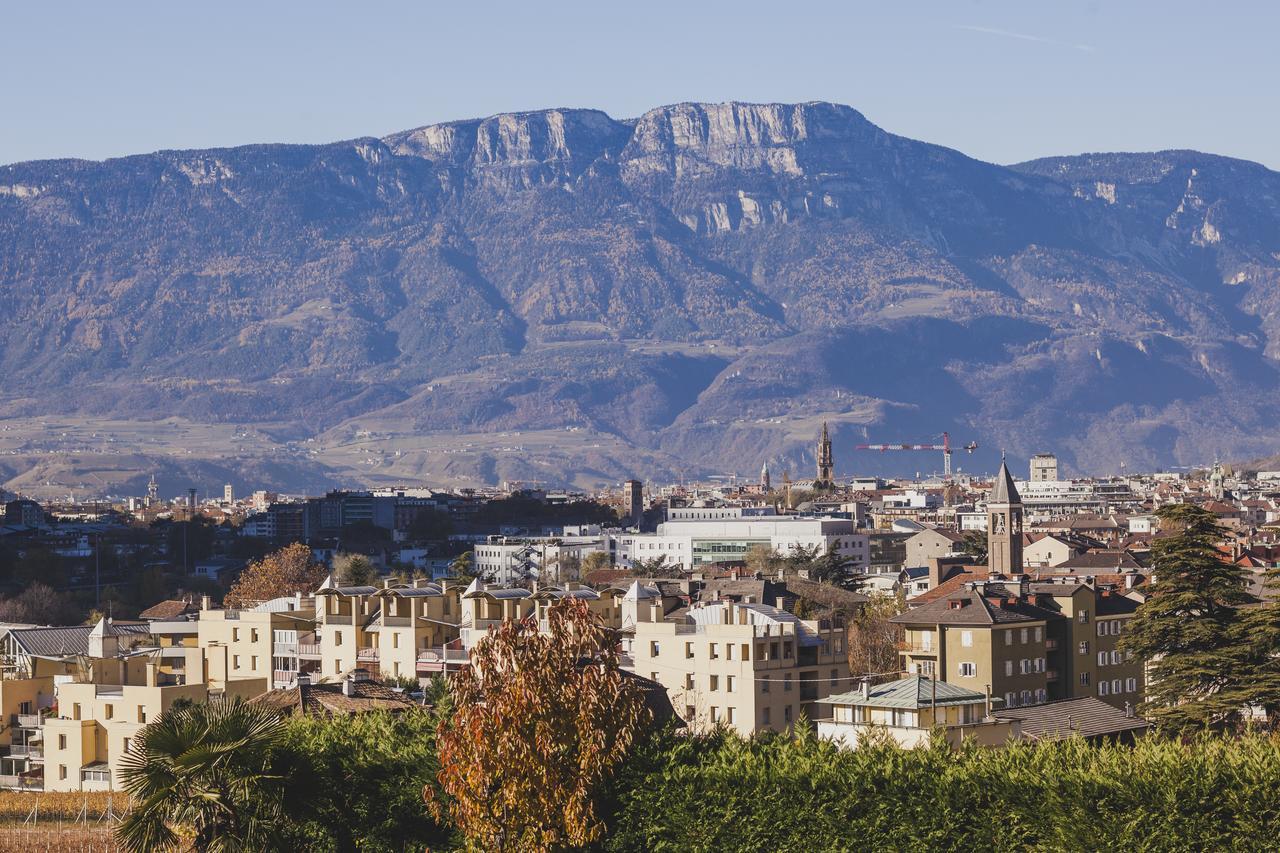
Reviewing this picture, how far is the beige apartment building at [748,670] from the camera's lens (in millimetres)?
54688

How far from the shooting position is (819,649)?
56562 millimetres

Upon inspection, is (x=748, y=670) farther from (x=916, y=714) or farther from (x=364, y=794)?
(x=364, y=794)

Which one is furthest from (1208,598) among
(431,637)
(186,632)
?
(186,632)

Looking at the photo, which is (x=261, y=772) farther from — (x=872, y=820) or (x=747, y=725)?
(x=747, y=725)

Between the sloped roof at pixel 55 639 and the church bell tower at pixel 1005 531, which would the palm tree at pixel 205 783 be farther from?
the church bell tower at pixel 1005 531

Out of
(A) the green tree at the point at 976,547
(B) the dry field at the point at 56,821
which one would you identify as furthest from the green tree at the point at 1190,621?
(A) the green tree at the point at 976,547

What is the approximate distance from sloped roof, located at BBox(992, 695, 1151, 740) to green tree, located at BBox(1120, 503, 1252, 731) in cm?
78

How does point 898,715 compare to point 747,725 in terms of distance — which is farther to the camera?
point 747,725

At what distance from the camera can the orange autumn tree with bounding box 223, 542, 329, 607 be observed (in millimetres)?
108575

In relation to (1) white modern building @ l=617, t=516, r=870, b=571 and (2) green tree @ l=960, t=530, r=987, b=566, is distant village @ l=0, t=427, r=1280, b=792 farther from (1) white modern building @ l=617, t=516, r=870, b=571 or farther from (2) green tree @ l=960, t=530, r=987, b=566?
(1) white modern building @ l=617, t=516, r=870, b=571

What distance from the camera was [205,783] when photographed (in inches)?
1293

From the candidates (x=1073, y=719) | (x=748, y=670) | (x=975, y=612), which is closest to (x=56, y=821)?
(x=748, y=670)

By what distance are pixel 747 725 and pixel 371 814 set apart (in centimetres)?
2082

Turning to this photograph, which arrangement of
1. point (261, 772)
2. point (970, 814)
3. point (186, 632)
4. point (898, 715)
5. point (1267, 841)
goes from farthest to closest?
1. point (186, 632)
2. point (898, 715)
3. point (261, 772)
4. point (970, 814)
5. point (1267, 841)
